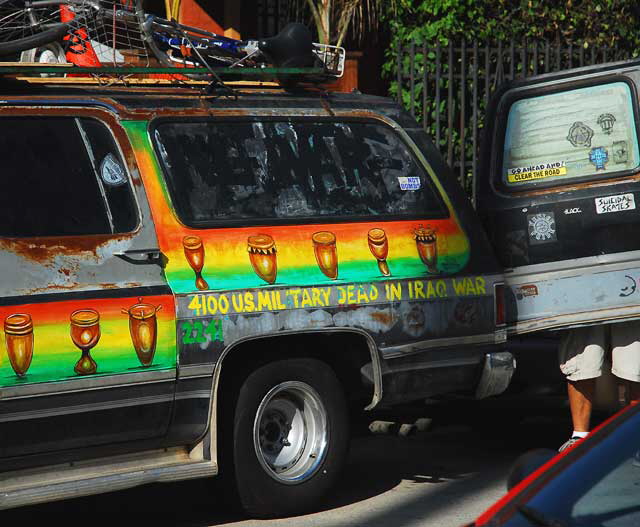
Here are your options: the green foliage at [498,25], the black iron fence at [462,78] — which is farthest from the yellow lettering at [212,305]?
the green foliage at [498,25]

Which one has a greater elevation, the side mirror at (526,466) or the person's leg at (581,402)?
the side mirror at (526,466)

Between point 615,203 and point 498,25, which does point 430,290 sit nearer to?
point 615,203

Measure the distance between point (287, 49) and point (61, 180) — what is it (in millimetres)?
1498

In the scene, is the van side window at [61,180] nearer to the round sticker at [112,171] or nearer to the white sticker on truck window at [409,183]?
the round sticker at [112,171]

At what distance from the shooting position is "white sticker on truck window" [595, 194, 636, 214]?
685 centimetres

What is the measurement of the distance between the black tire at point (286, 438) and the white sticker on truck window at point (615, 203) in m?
1.71

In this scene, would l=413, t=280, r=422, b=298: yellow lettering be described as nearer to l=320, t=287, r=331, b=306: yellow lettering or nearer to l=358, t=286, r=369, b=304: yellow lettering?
l=358, t=286, r=369, b=304: yellow lettering

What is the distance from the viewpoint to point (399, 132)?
22.2 ft

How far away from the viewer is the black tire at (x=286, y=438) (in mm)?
6156

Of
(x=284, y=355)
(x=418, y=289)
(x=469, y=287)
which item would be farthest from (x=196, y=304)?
(x=469, y=287)

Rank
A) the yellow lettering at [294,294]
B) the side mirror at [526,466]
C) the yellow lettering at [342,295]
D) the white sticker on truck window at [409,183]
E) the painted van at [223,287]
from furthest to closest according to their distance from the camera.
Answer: the white sticker on truck window at [409,183] → the yellow lettering at [342,295] → the yellow lettering at [294,294] → the painted van at [223,287] → the side mirror at [526,466]

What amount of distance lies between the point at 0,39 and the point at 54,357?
2.28 meters

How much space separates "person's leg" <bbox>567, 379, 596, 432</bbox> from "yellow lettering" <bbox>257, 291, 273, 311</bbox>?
2016 millimetres

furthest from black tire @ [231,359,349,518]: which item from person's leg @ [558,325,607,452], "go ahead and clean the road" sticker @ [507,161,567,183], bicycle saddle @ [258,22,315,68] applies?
"go ahead and clean the road" sticker @ [507,161,567,183]
